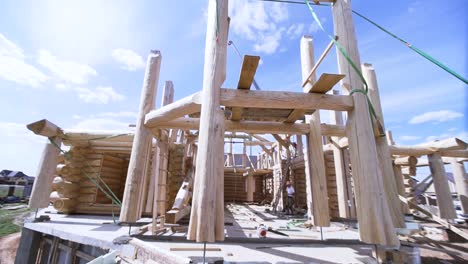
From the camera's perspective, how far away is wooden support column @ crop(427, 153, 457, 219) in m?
6.82

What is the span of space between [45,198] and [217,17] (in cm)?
720

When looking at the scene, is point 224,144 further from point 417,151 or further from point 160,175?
point 417,151

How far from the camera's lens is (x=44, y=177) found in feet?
19.6

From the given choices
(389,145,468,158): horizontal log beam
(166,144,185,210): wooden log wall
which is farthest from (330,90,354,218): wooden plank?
(166,144,185,210): wooden log wall

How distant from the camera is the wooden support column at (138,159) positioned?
143 inches

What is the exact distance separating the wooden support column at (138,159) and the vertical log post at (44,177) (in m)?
4.12

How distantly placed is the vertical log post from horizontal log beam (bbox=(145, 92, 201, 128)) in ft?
15.1

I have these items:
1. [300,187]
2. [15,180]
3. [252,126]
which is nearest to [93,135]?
[252,126]

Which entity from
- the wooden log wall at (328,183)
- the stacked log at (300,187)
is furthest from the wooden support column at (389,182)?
the stacked log at (300,187)

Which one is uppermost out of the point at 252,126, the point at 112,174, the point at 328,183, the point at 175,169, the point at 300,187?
the point at 252,126

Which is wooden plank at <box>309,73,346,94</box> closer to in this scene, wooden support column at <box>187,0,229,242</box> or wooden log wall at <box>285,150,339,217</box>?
wooden support column at <box>187,0,229,242</box>

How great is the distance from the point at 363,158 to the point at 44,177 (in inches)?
320

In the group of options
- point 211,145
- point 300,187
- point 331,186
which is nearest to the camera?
point 211,145

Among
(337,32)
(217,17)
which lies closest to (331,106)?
(337,32)
